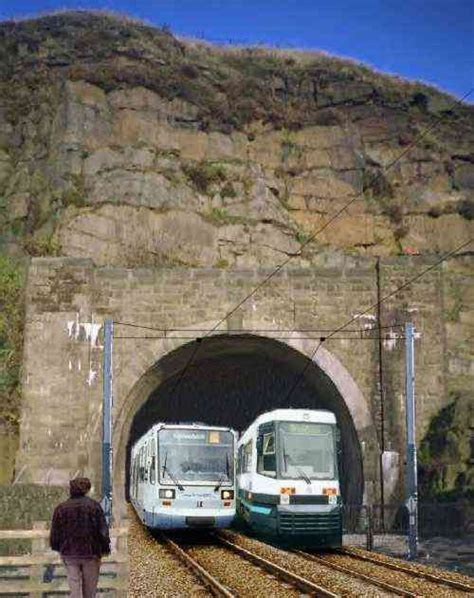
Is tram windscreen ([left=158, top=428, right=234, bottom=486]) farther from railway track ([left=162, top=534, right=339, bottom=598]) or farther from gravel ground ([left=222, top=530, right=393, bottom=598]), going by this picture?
railway track ([left=162, top=534, right=339, bottom=598])

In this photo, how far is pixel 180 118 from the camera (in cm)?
3994

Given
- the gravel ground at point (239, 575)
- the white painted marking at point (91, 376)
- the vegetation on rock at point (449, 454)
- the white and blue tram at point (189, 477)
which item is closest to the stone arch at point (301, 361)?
the white painted marking at point (91, 376)

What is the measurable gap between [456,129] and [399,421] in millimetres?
21859

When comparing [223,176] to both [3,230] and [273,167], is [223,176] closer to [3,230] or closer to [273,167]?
[273,167]

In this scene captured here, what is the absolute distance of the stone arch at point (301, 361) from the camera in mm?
26453

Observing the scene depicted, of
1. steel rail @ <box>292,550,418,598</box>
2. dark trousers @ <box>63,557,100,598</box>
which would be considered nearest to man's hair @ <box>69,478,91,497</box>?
dark trousers @ <box>63,557,100,598</box>

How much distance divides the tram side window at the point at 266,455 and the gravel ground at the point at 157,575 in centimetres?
262

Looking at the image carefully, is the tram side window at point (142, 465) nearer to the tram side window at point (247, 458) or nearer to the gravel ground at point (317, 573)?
the tram side window at point (247, 458)

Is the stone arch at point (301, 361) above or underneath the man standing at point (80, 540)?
above

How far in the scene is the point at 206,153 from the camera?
39438 millimetres

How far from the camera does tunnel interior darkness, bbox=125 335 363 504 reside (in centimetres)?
2750

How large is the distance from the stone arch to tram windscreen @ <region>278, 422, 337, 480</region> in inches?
249

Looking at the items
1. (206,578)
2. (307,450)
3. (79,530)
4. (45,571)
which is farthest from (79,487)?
(307,450)

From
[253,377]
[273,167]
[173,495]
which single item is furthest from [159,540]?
[273,167]
